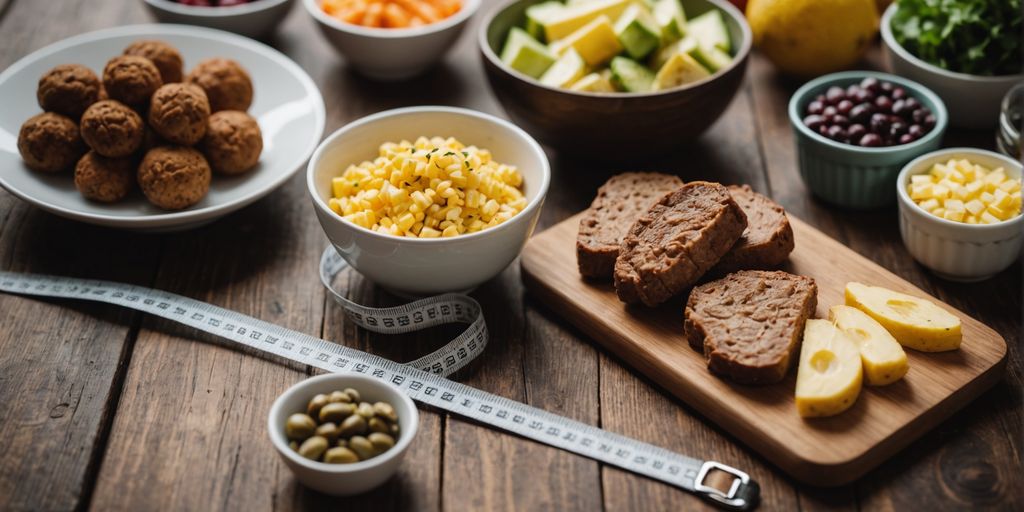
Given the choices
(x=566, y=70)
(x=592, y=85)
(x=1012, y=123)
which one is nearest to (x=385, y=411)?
(x=592, y=85)

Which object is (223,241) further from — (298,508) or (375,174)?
(298,508)

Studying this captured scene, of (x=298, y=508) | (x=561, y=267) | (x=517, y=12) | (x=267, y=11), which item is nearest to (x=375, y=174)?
(x=561, y=267)

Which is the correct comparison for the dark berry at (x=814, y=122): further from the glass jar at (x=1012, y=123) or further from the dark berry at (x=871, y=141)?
the glass jar at (x=1012, y=123)

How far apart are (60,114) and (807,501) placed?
9.46ft

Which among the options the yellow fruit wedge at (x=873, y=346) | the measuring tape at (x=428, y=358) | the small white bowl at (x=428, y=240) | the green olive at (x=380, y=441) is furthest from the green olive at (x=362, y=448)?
the yellow fruit wedge at (x=873, y=346)

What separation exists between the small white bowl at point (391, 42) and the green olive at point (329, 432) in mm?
2382

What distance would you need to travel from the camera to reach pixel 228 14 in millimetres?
4562

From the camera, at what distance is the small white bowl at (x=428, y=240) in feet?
9.69

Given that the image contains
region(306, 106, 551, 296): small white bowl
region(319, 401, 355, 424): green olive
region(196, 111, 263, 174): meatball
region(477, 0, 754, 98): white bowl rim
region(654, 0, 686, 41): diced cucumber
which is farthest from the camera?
region(654, 0, 686, 41): diced cucumber

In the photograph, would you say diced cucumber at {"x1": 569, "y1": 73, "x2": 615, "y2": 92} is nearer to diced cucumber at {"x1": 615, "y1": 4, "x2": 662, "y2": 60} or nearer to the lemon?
diced cucumber at {"x1": 615, "y1": 4, "x2": 662, "y2": 60}

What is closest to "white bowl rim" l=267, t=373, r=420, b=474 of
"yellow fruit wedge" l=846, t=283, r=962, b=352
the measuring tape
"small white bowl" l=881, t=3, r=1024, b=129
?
the measuring tape

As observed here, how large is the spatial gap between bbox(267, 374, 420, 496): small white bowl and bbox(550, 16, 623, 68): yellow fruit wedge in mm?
1874

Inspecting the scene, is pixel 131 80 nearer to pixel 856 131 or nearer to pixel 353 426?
pixel 353 426

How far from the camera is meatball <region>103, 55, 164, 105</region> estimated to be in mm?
3395
